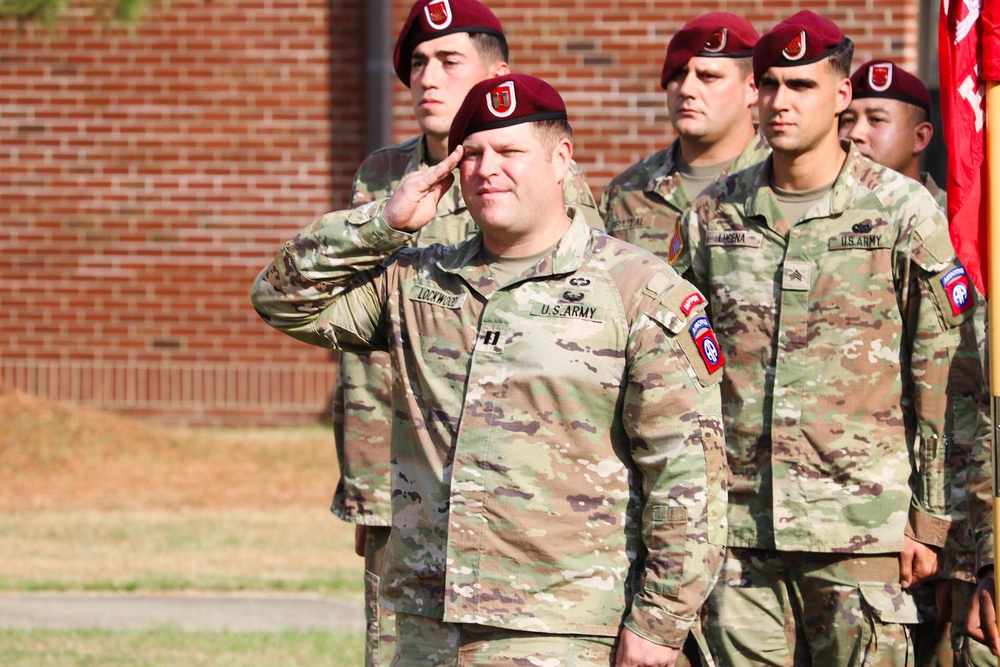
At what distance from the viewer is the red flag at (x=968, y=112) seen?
13.3 feet

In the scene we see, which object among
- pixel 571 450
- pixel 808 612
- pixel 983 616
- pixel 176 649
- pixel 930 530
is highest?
pixel 571 450

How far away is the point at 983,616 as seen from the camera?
12.9 feet

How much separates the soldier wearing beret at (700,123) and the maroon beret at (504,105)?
5.80 feet

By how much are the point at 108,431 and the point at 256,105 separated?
2.92 m

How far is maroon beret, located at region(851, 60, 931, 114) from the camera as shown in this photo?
19.3 ft

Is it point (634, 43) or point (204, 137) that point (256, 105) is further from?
point (634, 43)

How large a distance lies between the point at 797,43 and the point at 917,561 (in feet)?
5.32

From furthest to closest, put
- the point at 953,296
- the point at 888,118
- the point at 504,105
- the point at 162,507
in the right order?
the point at 162,507, the point at 888,118, the point at 953,296, the point at 504,105

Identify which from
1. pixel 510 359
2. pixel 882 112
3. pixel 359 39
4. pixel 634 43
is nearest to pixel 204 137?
pixel 359 39

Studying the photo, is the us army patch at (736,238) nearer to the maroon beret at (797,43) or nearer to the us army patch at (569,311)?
the maroon beret at (797,43)

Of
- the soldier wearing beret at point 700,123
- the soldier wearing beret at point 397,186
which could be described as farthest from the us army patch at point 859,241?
the soldier wearing beret at point 700,123

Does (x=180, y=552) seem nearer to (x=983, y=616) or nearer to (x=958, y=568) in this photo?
(x=958, y=568)

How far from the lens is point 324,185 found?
39.4 feet

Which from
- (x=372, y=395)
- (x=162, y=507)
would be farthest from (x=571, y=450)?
(x=162, y=507)
